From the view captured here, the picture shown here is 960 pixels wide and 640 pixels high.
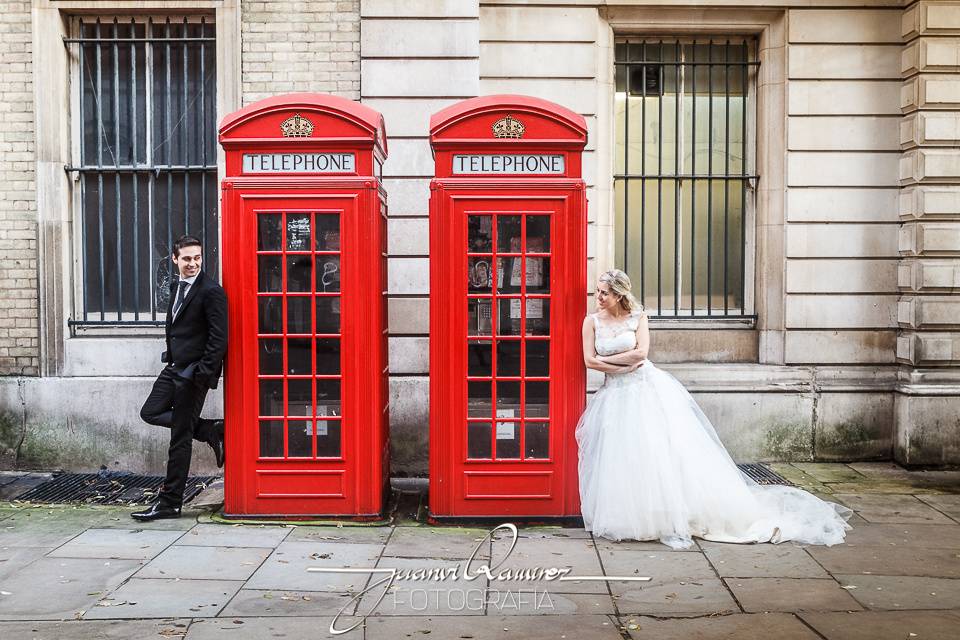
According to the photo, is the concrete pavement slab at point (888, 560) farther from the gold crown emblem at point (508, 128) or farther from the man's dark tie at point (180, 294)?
the man's dark tie at point (180, 294)

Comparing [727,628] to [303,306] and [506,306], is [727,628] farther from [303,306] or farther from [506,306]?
[303,306]

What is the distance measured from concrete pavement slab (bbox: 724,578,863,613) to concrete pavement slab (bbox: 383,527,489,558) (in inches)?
64.0

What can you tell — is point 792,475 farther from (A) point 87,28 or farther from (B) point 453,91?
(A) point 87,28

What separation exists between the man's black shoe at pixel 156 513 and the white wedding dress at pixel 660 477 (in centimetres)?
303

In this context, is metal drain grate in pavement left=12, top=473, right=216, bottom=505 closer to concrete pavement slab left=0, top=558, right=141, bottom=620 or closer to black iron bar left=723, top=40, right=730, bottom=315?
concrete pavement slab left=0, top=558, right=141, bottom=620

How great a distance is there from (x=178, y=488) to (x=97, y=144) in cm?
378

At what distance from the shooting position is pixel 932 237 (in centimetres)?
851

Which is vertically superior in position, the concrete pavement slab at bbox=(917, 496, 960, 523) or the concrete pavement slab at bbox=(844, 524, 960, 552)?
the concrete pavement slab at bbox=(917, 496, 960, 523)

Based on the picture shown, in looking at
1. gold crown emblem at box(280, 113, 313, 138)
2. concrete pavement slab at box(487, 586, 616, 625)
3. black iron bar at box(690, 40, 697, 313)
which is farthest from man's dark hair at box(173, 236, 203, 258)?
black iron bar at box(690, 40, 697, 313)

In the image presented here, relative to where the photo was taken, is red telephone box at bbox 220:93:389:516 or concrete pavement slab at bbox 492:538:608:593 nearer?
concrete pavement slab at bbox 492:538:608:593

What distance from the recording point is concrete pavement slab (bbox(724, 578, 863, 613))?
5.00 meters

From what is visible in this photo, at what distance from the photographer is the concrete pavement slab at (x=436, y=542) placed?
593 cm

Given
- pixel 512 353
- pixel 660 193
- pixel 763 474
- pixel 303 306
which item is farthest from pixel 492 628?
pixel 660 193

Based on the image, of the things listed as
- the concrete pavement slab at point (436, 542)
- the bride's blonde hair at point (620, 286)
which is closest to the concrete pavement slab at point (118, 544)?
the concrete pavement slab at point (436, 542)
